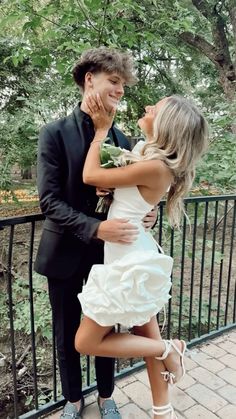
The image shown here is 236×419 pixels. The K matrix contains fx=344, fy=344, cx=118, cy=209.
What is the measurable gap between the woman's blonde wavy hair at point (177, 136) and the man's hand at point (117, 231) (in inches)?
10.8

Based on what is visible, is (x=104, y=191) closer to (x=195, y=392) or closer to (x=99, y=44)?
(x=195, y=392)

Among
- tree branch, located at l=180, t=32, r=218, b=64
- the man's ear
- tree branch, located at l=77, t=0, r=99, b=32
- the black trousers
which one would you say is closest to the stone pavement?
the black trousers

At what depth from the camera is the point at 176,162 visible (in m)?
1.34

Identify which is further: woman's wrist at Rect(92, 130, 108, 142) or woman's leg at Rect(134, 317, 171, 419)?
woman's leg at Rect(134, 317, 171, 419)

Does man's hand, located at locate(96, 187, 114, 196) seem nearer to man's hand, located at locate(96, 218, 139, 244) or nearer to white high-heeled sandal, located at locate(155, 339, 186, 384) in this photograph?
man's hand, located at locate(96, 218, 139, 244)

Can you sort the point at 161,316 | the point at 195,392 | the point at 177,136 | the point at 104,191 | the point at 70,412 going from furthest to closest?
the point at 161,316
the point at 195,392
the point at 70,412
the point at 104,191
the point at 177,136

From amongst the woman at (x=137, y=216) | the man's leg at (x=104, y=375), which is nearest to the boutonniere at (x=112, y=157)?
the woman at (x=137, y=216)

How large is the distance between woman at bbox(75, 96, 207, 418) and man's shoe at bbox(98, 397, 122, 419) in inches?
20.6

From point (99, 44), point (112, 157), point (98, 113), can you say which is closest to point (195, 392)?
point (112, 157)

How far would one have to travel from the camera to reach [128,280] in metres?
1.33

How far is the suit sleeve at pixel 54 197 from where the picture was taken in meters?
1.40

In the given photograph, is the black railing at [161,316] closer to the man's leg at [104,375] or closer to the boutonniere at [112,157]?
the man's leg at [104,375]

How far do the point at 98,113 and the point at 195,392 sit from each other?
1715 millimetres

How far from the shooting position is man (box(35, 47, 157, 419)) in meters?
1.41
